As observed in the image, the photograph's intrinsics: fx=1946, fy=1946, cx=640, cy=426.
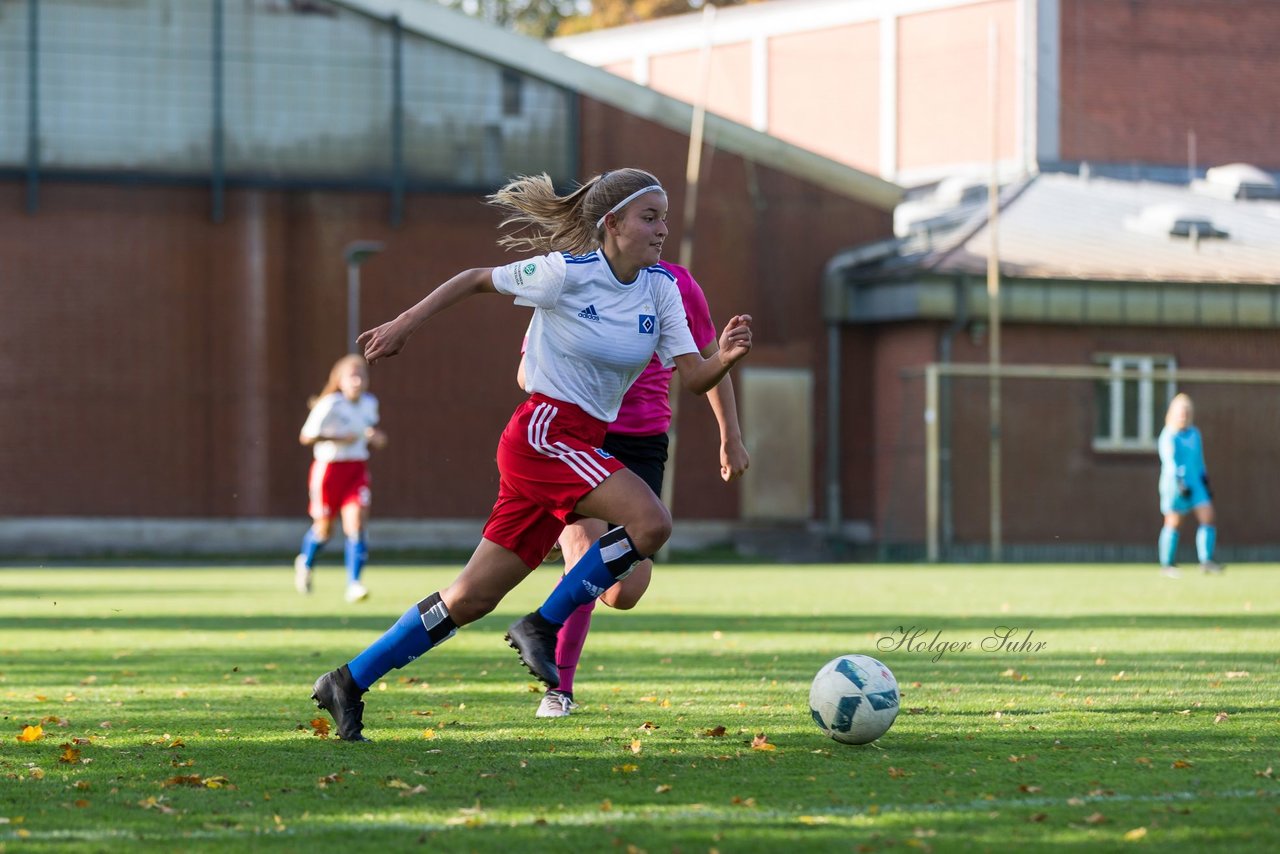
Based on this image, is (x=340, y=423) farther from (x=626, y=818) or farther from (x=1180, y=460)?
(x=626, y=818)

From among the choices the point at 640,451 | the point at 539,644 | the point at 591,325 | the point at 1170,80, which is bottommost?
the point at 539,644

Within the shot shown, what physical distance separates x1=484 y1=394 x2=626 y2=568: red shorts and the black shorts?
980mm

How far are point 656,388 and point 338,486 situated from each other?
31.1 feet

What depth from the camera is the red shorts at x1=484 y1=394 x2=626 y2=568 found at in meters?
6.91

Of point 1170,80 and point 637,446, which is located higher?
point 1170,80

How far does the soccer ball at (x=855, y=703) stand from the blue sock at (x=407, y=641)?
1.36 metres

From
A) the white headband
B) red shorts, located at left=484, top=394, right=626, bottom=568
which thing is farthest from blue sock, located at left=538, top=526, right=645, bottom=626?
the white headband

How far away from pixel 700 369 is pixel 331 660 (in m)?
4.52

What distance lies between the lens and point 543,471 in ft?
22.8

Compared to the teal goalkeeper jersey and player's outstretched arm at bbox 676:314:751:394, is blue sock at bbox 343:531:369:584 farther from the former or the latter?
player's outstretched arm at bbox 676:314:751:394

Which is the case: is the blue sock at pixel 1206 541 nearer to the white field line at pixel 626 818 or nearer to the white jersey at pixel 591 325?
the white jersey at pixel 591 325

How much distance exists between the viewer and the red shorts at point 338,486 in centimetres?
1725

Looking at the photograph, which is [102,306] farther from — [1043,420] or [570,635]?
[570,635]

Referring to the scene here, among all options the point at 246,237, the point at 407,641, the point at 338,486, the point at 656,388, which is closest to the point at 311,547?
A: the point at 338,486
